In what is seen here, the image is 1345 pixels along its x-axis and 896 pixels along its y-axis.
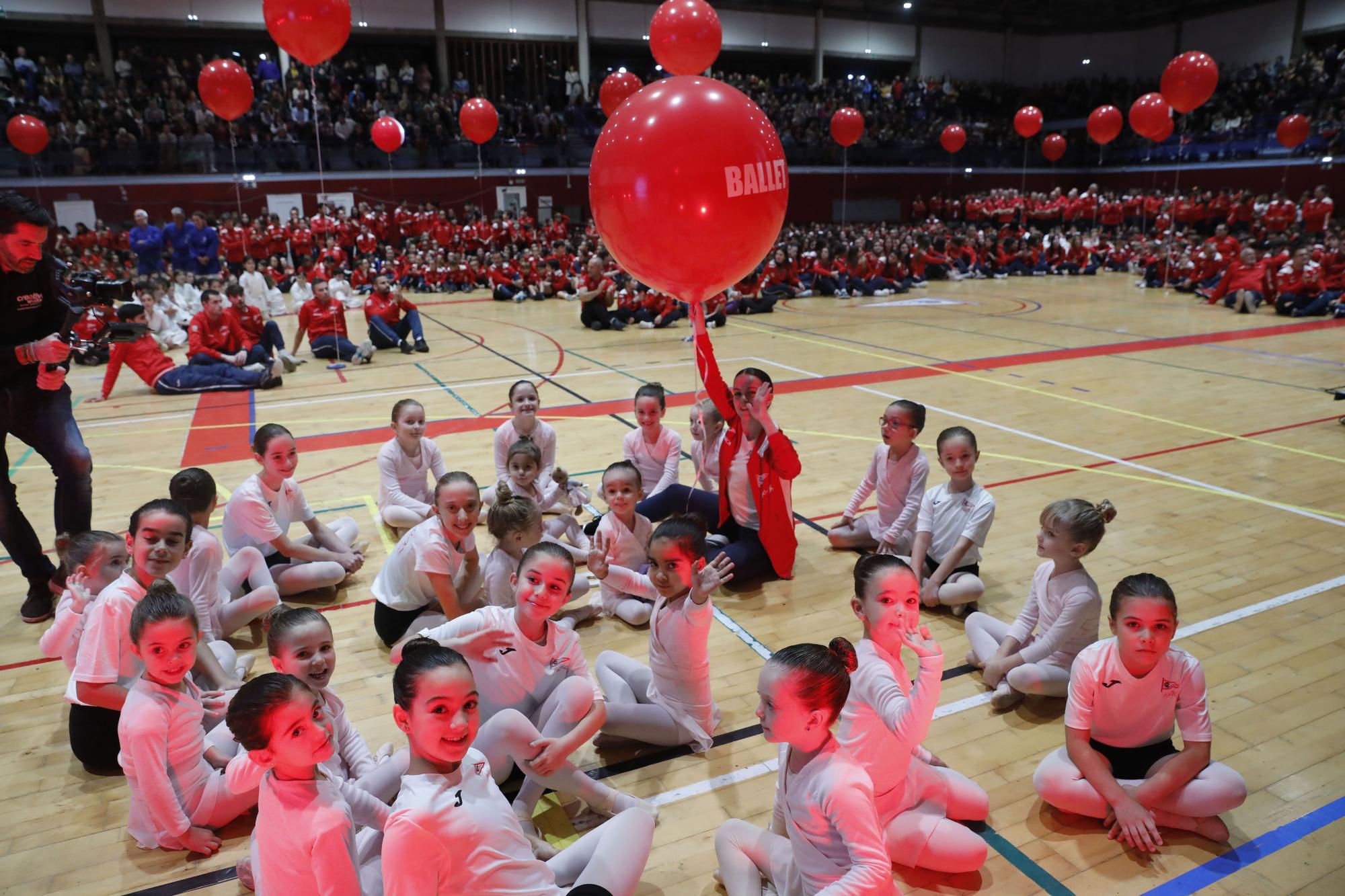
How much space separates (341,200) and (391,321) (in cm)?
1159

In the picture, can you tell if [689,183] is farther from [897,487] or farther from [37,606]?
[37,606]

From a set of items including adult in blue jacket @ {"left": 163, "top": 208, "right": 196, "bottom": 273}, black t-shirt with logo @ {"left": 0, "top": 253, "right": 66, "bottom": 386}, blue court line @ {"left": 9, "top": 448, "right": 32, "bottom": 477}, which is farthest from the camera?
adult in blue jacket @ {"left": 163, "top": 208, "right": 196, "bottom": 273}

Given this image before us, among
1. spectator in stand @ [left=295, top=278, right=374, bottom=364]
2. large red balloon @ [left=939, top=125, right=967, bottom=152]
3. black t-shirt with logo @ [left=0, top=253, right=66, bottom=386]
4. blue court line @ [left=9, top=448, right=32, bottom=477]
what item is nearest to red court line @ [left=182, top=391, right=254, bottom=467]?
blue court line @ [left=9, top=448, right=32, bottom=477]

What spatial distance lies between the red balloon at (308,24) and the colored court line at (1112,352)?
273 inches

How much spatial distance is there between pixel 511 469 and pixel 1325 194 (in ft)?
80.4

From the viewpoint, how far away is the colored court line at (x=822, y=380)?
24.3 ft

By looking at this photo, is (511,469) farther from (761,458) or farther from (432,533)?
(761,458)

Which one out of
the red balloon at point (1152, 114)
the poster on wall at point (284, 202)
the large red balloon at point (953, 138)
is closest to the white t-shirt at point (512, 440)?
the red balloon at point (1152, 114)

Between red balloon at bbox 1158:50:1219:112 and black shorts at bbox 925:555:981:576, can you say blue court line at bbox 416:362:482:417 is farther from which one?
red balloon at bbox 1158:50:1219:112

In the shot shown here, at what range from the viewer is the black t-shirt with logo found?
12.9 feet

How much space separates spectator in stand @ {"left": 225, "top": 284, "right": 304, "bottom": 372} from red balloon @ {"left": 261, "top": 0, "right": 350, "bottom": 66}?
3063mm

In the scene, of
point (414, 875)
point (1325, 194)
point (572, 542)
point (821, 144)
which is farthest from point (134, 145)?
point (1325, 194)

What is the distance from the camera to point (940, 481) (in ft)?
19.8

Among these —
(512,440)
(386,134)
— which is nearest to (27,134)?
(386,134)
